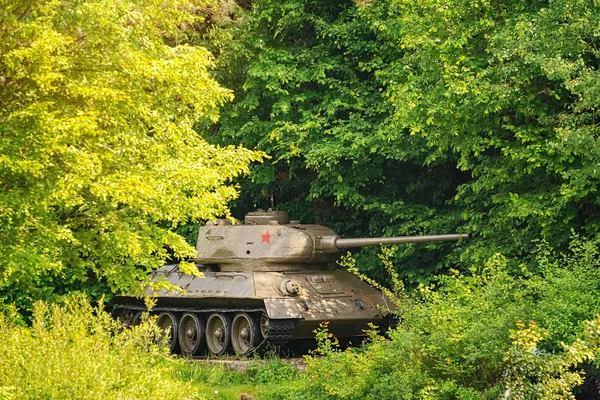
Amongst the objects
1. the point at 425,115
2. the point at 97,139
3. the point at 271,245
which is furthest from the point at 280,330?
the point at 97,139

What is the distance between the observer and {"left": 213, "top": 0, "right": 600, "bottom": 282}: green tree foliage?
1906 centimetres

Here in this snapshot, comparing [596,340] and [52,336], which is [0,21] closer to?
[52,336]

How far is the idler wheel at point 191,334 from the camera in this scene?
23.7 m

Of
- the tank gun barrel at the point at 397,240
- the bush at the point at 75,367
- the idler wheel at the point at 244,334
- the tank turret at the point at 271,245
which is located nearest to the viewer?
the bush at the point at 75,367

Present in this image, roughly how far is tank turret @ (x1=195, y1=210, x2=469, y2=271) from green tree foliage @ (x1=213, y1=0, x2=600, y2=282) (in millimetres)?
1671

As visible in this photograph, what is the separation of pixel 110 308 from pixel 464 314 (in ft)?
46.8

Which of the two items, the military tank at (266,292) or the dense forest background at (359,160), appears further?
the military tank at (266,292)

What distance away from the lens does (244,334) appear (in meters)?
22.9

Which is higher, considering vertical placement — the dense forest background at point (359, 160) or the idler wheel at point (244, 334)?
the dense forest background at point (359, 160)

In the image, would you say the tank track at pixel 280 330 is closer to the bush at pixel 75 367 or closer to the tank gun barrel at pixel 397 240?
the tank gun barrel at pixel 397 240

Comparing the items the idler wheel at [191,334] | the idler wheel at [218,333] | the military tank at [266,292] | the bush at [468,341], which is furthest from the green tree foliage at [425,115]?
the idler wheel at [191,334]

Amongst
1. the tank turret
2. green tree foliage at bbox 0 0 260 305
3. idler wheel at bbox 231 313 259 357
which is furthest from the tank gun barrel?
green tree foliage at bbox 0 0 260 305

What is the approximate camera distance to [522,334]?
12.5 m

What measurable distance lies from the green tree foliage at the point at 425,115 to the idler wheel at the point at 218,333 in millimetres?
3977
